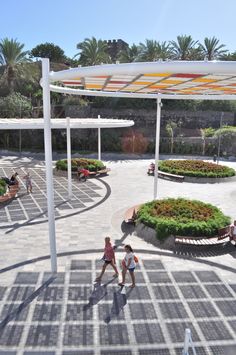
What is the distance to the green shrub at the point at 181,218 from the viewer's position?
12797mm

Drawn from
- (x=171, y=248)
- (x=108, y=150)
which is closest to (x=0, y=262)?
(x=171, y=248)

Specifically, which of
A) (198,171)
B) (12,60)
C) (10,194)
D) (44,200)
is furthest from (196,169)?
(12,60)

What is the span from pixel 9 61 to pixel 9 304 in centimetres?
3845

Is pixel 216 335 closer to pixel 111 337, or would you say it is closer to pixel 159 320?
pixel 159 320

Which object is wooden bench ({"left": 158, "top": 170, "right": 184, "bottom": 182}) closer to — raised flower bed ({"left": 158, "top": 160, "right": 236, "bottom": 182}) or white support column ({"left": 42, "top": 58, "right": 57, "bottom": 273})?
raised flower bed ({"left": 158, "top": 160, "right": 236, "bottom": 182})

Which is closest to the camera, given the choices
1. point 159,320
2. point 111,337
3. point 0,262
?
point 111,337

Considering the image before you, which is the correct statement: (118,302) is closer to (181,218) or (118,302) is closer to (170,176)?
(181,218)

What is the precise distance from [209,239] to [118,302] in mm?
5189

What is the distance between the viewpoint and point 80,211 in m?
16.5

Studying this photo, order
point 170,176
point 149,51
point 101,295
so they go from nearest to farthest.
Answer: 1. point 101,295
2. point 170,176
3. point 149,51

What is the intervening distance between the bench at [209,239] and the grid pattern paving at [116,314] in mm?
1678

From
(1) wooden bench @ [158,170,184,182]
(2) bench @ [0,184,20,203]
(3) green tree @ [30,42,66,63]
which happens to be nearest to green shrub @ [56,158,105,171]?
(1) wooden bench @ [158,170,184,182]

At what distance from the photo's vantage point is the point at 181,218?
539 inches

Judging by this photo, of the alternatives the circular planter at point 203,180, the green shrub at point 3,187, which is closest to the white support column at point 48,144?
the green shrub at point 3,187
